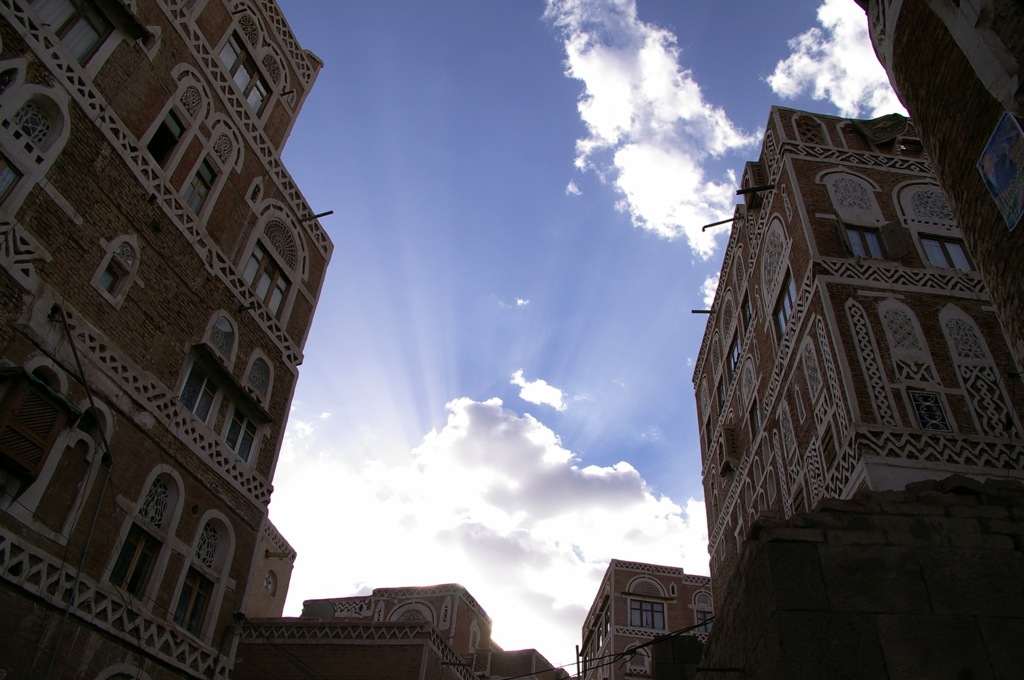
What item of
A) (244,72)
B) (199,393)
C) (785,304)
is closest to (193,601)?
(199,393)

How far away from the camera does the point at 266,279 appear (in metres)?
17.5

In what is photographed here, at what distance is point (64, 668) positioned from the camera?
1049cm

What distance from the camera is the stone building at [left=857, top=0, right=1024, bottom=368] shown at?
26.1 feet

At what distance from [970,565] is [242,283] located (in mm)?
13429

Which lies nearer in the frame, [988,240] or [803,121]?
[988,240]

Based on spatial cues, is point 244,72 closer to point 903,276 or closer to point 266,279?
point 266,279

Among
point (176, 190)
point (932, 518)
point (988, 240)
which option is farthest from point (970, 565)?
point (176, 190)

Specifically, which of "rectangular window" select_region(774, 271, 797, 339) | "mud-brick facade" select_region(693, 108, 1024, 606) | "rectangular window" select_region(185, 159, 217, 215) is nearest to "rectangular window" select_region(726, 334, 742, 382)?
"mud-brick facade" select_region(693, 108, 1024, 606)

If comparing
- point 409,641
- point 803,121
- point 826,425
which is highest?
point 803,121

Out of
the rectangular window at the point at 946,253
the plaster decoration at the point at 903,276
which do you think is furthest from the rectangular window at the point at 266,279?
the rectangular window at the point at 946,253

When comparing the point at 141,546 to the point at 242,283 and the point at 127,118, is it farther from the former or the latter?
the point at 127,118

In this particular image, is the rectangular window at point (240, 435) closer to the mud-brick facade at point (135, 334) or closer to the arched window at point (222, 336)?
the mud-brick facade at point (135, 334)

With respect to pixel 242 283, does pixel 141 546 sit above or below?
below

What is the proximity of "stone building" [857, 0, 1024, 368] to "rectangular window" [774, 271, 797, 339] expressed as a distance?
8.43 metres
